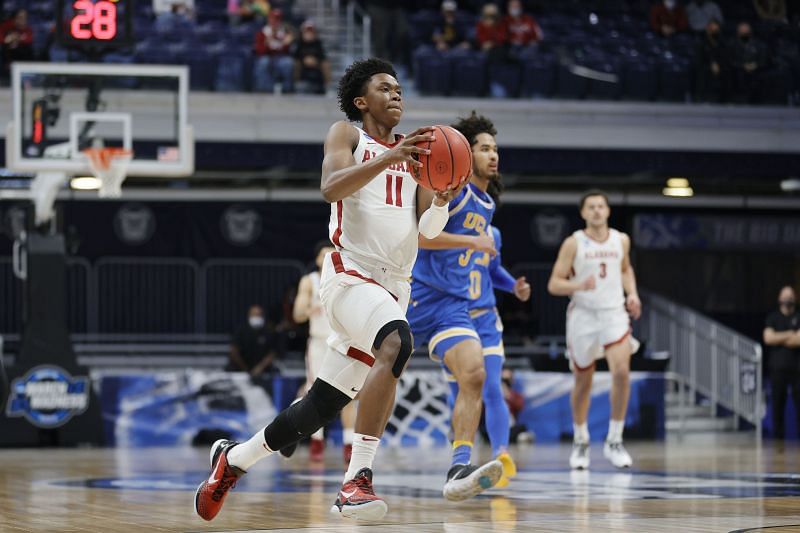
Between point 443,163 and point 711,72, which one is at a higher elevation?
point 443,163

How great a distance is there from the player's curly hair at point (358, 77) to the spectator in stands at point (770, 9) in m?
20.8

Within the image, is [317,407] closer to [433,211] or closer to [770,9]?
[433,211]

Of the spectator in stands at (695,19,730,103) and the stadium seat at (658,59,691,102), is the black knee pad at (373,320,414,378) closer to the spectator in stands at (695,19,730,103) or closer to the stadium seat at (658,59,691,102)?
the stadium seat at (658,59,691,102)

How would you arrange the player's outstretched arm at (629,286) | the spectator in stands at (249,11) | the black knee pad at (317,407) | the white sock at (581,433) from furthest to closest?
the spectator in stands at (249,11) → the white sock at (581,433) → the player's outstretched arm at (629,286) → the black knee pad at (317,407)

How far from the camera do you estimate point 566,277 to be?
1197cm

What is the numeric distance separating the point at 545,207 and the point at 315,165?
5.51 meters

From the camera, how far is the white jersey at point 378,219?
668 centimetres

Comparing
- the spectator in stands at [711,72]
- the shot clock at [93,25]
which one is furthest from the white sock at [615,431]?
the spectator in stands at [711,72]

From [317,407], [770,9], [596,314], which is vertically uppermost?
[770,9]

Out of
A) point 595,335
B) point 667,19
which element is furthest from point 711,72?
point 595,335

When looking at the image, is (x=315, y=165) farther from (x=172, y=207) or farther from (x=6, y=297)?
(x=6, y=297)

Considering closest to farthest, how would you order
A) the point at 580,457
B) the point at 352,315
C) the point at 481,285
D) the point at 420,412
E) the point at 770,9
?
1. the point at 352,315
2. the point at 481,285
3. the point at 580,457
4. the point at 420,412
5. the point at 770,9

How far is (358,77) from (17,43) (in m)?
14.8

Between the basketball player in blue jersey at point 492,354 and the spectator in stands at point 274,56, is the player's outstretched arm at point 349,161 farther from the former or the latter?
the spectator in stands at point 274,56
